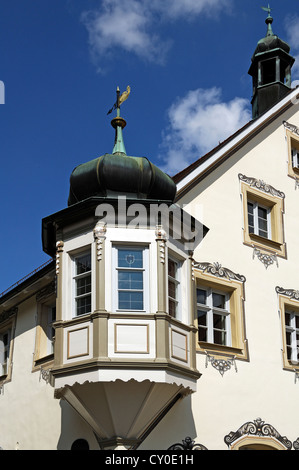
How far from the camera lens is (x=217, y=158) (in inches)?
722

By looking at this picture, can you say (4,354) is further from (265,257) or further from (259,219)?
(259,219)

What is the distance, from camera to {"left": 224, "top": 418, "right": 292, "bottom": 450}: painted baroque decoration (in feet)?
52.5

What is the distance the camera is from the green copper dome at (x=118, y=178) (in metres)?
15.3

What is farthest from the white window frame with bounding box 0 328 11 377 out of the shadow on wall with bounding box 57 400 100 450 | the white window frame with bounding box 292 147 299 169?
the white window frame with bounding box 292 147 299 169

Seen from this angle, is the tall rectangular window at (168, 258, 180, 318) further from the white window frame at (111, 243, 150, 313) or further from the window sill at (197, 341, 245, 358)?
the window sill at (197, 341, 245, 358)

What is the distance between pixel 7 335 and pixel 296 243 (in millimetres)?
7939

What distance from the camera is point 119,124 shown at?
1670 centimetres

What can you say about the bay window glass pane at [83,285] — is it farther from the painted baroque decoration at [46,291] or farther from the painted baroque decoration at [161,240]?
the painted baroque decoration at [46,291]

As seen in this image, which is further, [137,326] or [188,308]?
[188,308]

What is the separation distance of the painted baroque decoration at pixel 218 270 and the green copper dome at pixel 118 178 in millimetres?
1991


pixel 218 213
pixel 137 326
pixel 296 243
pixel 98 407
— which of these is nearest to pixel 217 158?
pixel 218 213

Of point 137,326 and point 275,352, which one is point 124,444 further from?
point 275,352

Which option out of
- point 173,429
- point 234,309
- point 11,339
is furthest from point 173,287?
point 11,339

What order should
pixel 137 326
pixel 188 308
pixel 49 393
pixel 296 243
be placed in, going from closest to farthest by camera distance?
pixel 137 326, pixel 188 308, pixel 49 393, pixel 296 243
